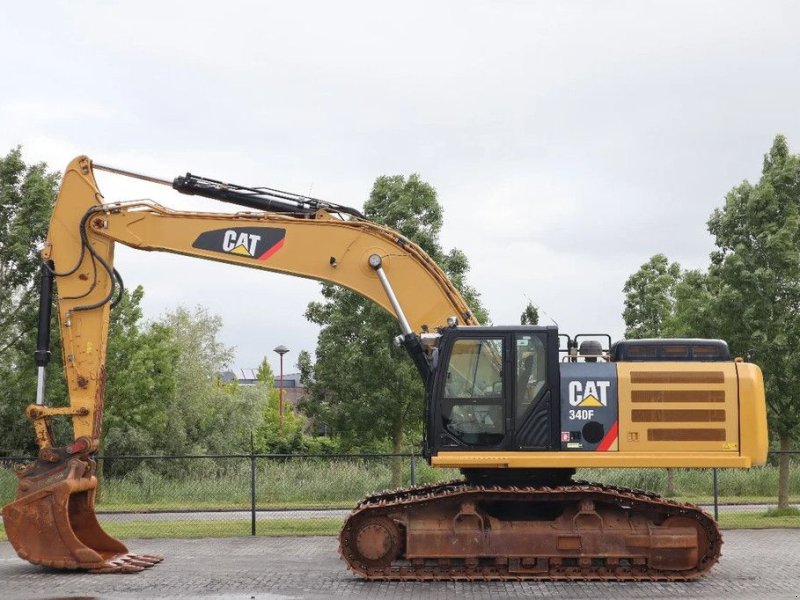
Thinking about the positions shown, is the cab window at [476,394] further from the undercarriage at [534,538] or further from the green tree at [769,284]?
the green tree at [769,284]

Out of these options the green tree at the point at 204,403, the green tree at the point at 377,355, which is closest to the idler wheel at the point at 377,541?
the green tree at the point at 377,355

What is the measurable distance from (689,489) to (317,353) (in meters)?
11.2

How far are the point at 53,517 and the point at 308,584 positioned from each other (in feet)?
10.8

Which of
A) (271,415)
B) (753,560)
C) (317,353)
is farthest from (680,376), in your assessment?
(271,415)

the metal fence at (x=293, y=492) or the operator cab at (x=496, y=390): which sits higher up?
the operator cab at (x=496, y=390)

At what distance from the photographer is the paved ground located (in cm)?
1191

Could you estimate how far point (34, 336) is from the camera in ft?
73.2

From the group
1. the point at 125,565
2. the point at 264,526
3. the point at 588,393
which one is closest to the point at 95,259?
the point at 125,565

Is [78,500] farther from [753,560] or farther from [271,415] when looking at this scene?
[271,415]

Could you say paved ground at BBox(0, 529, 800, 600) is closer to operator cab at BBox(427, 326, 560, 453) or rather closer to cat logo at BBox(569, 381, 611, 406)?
operator cab at BBox(427, 326, 560, 453)

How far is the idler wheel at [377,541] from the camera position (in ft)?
42.7

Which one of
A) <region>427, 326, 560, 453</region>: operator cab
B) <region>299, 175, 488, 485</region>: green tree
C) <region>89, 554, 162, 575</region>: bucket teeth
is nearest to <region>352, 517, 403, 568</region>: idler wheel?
<region>427, 326, 560, 453</region>: operator cab

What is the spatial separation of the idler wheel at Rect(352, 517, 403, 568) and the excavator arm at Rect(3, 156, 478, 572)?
102 inches

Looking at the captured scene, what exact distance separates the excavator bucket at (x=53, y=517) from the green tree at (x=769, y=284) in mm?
12667
